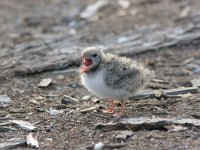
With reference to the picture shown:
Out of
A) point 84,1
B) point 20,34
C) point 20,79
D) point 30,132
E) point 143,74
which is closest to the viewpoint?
point 30,132

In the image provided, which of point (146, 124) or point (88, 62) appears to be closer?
point (146, 124)

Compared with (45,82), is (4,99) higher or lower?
Result: lower

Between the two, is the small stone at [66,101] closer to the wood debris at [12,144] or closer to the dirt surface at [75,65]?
the dirt surface at [75,65]

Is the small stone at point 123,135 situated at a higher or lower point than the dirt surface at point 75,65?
lower

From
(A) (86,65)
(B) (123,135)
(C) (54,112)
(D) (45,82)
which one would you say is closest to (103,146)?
(B) (123,135)

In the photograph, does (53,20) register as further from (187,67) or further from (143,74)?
(143,74)

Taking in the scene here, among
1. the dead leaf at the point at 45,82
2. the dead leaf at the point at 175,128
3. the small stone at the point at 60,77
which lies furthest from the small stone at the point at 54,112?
the small stone at the point at 60,77

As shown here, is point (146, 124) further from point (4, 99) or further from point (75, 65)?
point (75, 65)

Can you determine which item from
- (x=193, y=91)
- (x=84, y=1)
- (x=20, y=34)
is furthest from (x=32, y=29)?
(x=193, y=91)
